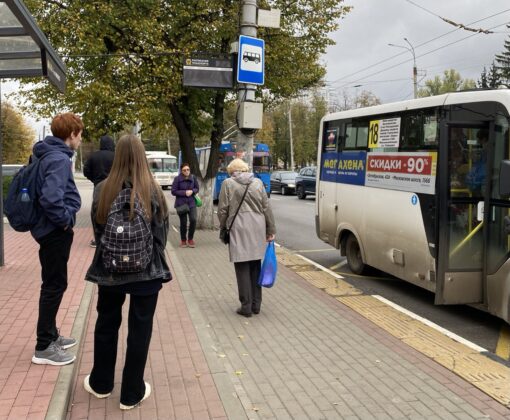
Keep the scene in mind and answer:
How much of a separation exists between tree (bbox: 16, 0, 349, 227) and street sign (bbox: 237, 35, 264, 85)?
2.54 m

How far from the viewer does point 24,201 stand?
3842 millimetres

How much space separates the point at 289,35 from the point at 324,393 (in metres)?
10.8

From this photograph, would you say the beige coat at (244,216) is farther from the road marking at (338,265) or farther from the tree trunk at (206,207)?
the tree trunk at (206,207)

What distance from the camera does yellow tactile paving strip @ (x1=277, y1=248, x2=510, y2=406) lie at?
433 cm

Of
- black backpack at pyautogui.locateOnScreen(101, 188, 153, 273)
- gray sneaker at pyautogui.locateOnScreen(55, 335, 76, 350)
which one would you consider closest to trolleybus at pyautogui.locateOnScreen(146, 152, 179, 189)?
gray sneaker at pyautogui.locateOnScreen(55, 335, 76, 350)

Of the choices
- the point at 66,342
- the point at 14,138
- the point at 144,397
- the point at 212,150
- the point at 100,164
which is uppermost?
the point at 14,138

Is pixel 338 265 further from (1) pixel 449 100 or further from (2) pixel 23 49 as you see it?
(2) pixel 23 49

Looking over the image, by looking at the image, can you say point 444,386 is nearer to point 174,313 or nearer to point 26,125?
point 174,313

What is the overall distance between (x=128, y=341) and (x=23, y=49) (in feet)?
13.7

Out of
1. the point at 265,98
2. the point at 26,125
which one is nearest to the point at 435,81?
the point at 26,125

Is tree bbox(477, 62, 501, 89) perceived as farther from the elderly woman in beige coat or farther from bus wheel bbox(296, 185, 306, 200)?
the elderly woman in beige coat

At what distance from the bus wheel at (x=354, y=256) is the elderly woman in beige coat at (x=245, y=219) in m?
3.07

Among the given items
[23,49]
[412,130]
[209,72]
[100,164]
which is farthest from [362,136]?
[23,49]

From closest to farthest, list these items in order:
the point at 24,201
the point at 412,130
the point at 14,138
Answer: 1. the point at 24,201
2. the point at 412,130
3. the point at 14,138
